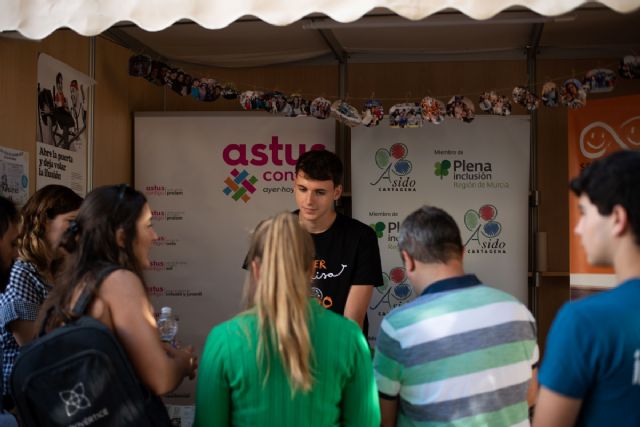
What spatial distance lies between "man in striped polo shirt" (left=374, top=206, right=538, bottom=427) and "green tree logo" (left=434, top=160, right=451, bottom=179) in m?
3.05

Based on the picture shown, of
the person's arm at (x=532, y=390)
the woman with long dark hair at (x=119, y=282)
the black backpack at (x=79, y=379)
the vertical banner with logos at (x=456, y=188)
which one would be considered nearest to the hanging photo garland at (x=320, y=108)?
the vertical banner with logos at (x=456, y=188)

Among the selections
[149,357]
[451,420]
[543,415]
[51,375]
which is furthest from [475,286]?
[51,375]

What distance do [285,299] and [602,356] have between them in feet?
2.59

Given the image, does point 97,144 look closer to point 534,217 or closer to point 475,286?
point 534,217

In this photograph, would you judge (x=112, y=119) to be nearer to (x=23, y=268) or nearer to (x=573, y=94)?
(x=23, y=268)

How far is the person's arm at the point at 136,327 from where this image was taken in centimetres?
222

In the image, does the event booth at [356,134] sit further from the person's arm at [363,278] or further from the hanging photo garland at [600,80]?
the person's arm at [363,278]

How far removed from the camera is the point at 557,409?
1.82m

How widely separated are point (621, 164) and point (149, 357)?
130 cm

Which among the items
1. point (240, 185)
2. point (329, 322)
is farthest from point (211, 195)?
point (329, 322)

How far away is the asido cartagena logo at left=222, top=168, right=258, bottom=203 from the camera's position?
18.3 feet

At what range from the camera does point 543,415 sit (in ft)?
6.07

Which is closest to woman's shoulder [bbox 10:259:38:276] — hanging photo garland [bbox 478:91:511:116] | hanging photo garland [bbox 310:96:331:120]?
hanging photo garland [bbox 310:96:331:120]

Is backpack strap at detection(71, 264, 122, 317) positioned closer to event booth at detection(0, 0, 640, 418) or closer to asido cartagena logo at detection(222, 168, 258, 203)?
event booth at detection(0, 0, 640, 418)
